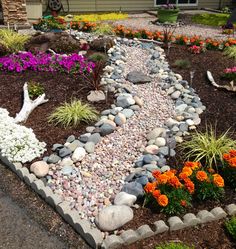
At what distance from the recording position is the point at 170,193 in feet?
12.3

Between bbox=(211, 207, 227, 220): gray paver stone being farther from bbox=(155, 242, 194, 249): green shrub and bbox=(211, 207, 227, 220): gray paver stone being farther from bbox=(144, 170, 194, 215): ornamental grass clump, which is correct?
bbox=(155, 242, 194, 249): green shrub

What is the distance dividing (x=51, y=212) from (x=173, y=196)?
1461 mm

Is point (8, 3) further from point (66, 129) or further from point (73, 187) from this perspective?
point (73, 187)

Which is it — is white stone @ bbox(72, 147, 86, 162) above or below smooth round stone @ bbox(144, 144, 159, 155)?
below

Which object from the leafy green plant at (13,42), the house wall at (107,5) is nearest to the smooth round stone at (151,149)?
the leafy green plant at (13,42)

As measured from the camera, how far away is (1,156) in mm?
4859

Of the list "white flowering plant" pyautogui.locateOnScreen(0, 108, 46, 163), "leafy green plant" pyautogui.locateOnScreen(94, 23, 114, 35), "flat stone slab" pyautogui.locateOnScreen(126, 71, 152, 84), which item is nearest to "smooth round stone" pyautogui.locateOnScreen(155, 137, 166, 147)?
"white flowering plant" pyautogui.locateOnScreen(0, 108, 46, 163)

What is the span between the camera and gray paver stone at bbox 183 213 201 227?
3.60 meters

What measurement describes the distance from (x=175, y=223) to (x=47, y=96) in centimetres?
396

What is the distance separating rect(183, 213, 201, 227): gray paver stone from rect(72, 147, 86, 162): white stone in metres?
1.77

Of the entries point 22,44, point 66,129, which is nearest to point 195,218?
point 66,129

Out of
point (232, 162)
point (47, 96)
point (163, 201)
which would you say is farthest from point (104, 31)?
point (163, 201)

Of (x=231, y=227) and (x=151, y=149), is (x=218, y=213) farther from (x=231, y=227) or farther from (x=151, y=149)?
(x=151, y=149)

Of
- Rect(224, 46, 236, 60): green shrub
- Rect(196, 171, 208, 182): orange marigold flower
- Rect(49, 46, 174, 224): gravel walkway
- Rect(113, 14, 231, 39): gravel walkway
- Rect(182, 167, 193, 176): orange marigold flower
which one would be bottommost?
Rect(49, 46, 174, 224): gravel walkway
